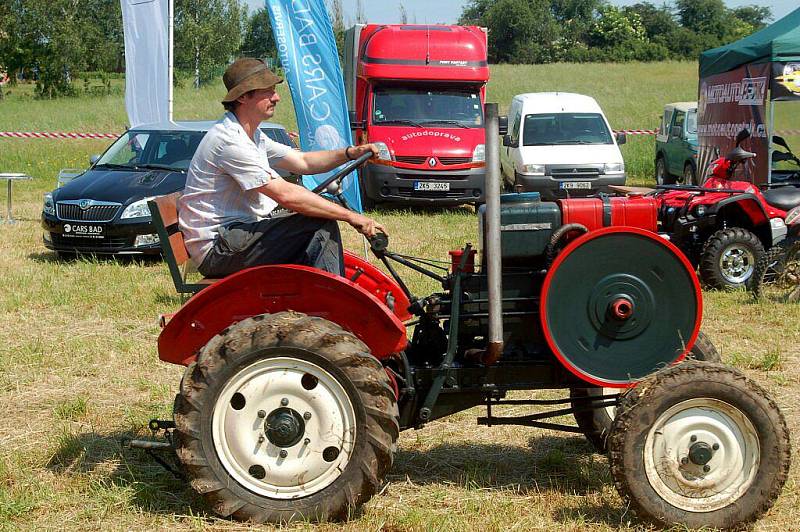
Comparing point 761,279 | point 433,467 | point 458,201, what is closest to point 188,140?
point 458,201

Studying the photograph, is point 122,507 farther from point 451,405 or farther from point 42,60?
point 42,60

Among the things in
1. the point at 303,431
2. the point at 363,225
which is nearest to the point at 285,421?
the point at 303,431

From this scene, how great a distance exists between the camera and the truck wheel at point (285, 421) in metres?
3.79

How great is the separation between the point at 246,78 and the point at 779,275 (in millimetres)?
6264

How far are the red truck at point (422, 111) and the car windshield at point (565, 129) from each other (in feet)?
4.30

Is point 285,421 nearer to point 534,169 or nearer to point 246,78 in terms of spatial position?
point 246,78

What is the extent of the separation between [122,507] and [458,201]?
1188cm

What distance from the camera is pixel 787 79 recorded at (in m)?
13.3

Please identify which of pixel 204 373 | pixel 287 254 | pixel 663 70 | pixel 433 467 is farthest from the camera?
pixel 663 70

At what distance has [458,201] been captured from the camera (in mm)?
15672

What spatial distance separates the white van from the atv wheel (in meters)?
6.38

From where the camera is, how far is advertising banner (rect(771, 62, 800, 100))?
43.5 feet

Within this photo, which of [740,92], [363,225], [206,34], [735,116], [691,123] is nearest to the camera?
[363,225]

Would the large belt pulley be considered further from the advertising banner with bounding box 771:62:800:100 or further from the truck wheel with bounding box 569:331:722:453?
the advertising banner with bounding box 771:62:800:100
